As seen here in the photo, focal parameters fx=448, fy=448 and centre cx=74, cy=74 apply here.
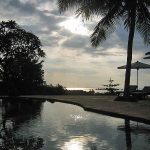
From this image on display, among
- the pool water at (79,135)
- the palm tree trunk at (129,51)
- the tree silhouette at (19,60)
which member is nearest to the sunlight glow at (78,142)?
the pool water at (79,135)

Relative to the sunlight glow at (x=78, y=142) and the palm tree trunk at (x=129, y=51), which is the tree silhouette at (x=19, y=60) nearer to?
the palm tree trunk at (x=129, y=51)

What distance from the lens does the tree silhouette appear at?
1724 inches

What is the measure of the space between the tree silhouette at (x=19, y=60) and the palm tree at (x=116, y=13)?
→ 13952 millimetres

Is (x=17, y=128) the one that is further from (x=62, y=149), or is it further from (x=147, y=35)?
(x=147, y=35)

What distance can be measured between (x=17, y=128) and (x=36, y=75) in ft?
100

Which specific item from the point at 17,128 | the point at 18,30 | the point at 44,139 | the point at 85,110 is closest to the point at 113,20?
the point at 85,110

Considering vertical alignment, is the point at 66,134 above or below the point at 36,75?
below

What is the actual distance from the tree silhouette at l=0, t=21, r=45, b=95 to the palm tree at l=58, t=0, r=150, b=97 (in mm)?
13952

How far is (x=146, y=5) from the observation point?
95.1ft

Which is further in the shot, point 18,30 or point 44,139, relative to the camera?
point 18,30

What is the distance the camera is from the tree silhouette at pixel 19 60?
43.8 m

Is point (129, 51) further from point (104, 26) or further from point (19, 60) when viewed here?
point (19, 60)

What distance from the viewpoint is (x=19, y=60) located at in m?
47.1

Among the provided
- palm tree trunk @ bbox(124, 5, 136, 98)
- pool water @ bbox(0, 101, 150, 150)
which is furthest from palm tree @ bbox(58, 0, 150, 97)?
pool water @ bbox(0, 101, 150, 150)
